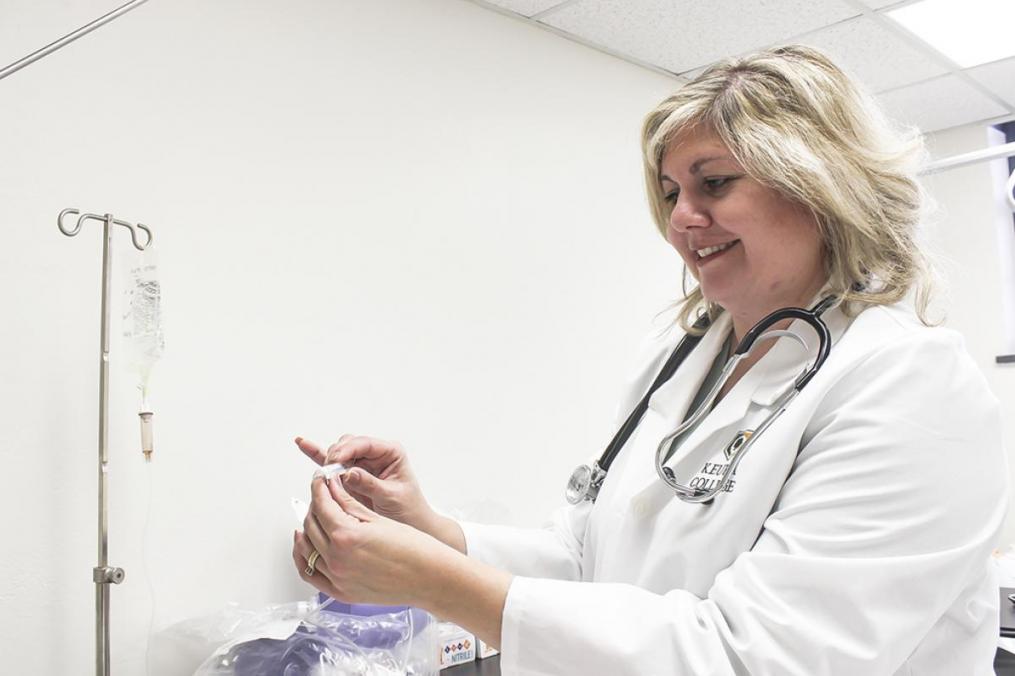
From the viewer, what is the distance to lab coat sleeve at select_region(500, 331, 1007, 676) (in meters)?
0.87

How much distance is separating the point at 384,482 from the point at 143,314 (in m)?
0.53

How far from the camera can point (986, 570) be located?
3.24 ft

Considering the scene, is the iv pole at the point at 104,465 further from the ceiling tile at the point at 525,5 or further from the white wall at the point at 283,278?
the ceiling tile at the point at 525,5

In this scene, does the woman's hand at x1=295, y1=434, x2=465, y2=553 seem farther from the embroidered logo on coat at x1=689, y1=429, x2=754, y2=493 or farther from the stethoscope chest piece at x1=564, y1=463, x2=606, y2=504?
the embroidered logo on coat at x1=689, y1=429, x2=754, y2=493

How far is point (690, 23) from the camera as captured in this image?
262cm

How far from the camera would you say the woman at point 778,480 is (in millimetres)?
887

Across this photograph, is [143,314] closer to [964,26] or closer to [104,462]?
[104,462]

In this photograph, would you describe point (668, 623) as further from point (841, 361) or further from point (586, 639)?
point (841, 361)

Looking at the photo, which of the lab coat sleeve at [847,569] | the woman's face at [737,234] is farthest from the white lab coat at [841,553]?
the woman's face at [737,234]

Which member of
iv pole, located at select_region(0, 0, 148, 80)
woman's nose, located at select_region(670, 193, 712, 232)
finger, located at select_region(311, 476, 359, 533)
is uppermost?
iv pole, located at select_region(0, 0, 148, 80)

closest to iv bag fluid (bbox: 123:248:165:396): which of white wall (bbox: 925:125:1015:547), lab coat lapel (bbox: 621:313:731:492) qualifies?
lab coat lapel (bbox: 621:313:731:492)

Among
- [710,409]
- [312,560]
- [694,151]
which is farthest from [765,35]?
[312,560]

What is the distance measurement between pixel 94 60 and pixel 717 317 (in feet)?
4.01

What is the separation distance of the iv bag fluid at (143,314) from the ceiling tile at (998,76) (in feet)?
9.51
